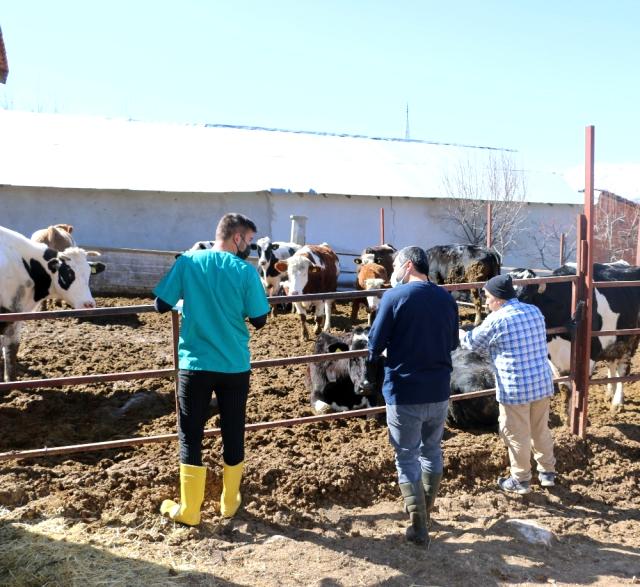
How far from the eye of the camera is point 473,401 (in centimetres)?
608

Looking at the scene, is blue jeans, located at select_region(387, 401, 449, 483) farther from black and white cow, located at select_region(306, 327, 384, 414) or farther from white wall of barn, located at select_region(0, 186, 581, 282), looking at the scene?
white wall of barn, located at select_region(0, 186, 581, 282)

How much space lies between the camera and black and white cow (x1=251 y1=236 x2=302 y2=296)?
43.7 feet

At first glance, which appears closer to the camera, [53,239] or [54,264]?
[54,264]

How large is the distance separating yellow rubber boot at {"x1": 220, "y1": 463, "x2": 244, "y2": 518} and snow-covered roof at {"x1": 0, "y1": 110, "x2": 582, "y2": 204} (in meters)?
17.5

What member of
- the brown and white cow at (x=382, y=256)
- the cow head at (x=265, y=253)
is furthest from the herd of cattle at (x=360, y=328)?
the brown and white cow at (x=382, y=256)

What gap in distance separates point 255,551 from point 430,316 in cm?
170

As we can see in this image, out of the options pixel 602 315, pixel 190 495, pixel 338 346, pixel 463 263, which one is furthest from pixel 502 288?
pixel 463 263

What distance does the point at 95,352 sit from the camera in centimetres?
899

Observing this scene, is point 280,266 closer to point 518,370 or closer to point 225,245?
point 518,370

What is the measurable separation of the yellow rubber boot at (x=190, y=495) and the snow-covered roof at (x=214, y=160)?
17598mm

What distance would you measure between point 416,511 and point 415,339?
1040mm

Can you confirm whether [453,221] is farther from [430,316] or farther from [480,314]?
[430,316]

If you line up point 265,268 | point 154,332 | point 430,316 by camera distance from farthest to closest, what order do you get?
1. point 265,268
2. point 154,332
3. point 430,316

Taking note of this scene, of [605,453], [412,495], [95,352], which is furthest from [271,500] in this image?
[95,352]
